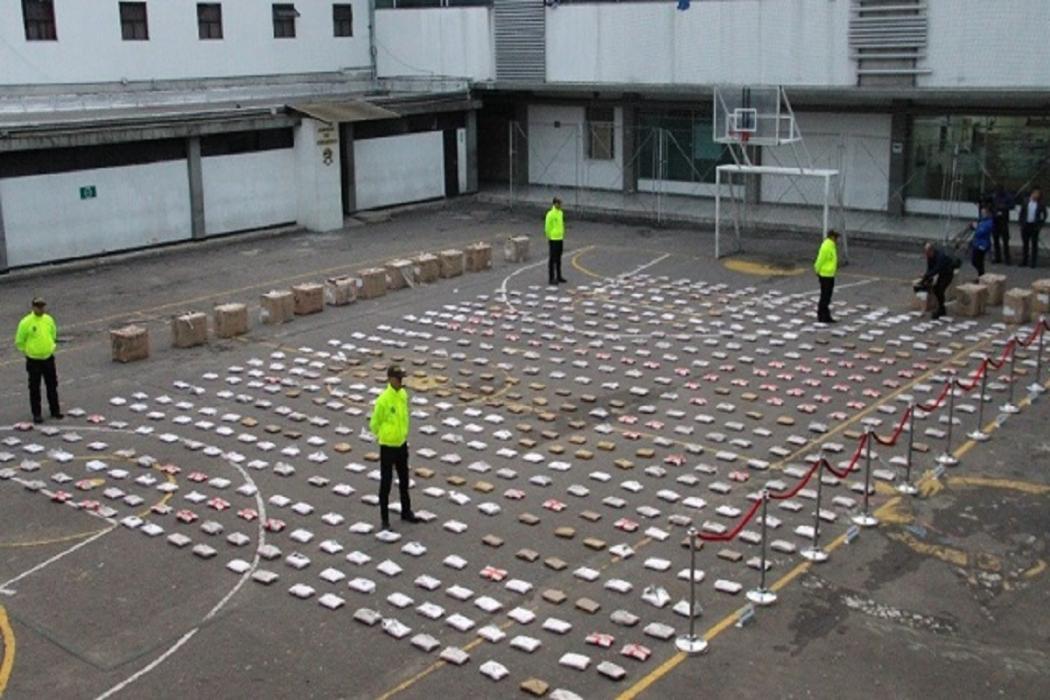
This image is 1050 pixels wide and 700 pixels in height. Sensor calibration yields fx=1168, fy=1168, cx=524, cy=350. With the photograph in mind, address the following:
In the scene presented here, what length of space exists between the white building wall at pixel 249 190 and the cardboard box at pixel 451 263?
349 inches

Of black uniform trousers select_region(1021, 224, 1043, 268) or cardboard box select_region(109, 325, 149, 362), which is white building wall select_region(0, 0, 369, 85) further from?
black uniform trousers select_region(1021, 224, 1043, 268)

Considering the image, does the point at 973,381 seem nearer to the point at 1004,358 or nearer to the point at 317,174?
the point at 1004,358

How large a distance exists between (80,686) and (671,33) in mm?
29900

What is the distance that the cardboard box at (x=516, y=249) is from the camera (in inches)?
1242

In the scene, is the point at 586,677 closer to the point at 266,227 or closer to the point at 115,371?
the point at 115,371

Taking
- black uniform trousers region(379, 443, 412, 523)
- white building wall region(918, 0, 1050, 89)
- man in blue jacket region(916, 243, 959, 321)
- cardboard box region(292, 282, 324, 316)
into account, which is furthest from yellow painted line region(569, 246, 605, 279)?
black uniform trousers region(379, 443, 412, 523)

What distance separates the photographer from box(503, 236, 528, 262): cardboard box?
104 ft

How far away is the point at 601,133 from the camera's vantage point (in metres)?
42.8

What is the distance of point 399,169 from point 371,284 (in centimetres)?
1403

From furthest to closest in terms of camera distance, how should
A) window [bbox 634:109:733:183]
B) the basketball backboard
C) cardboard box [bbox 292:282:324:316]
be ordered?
1. window [bbox 634:109:733:183]
2. the basketball backboard
3. cardboard box [bbox 292:282:324:316]

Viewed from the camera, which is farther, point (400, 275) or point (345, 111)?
point (345, 111)

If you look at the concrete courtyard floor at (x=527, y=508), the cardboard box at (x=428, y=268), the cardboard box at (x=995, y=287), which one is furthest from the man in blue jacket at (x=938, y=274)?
the cardboard box at (x=428, y=268)

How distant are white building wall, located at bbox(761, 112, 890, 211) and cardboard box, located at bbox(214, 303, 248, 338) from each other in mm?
19140

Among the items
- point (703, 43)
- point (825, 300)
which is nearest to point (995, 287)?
point (825, 300)
